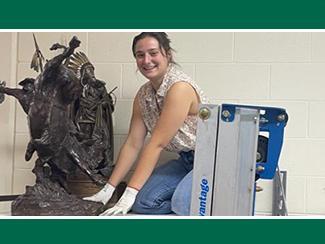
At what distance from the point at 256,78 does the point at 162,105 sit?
19.7 inches

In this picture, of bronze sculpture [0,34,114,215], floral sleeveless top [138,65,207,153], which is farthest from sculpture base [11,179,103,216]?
floral sleeveless top [138,65,207,153]

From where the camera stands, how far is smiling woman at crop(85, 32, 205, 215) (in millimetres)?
1558

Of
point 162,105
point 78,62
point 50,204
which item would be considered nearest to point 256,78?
point 162,105

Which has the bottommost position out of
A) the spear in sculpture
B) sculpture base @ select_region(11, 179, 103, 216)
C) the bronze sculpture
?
sculpture base @ select_region(11, 179, 103, 216)

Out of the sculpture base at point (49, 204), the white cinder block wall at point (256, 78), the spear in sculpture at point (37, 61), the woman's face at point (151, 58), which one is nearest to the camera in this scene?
the sculpture base at point (49, 204)

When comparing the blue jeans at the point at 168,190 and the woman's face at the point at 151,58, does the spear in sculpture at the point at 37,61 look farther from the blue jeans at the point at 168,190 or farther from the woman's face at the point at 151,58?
the blue jeans at the point at 168,190

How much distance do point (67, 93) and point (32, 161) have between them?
2.10ft

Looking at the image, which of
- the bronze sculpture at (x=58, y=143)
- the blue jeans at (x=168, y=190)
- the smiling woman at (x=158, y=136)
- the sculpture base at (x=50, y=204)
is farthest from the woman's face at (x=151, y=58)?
the sculpture base at (x=50, y=204)

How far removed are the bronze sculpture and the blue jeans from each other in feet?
0.58

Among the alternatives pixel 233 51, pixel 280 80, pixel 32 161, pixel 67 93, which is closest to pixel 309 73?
pixel 280 80

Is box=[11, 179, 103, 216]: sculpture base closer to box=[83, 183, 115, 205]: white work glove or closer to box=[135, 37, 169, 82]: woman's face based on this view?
box=[83, 183, 115, 205]: white work glove

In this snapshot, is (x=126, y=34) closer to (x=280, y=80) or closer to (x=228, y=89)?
(x=228, y=89)

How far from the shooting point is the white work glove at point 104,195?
1.63m

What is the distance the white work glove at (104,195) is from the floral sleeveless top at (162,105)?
0.27 meters
